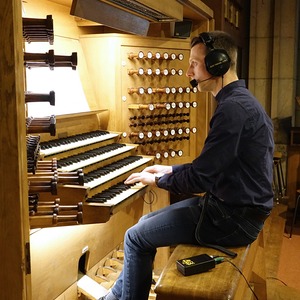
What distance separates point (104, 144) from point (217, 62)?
50.3 inches

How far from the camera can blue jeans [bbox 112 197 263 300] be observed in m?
2.30

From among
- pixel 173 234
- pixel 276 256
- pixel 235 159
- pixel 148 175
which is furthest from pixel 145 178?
pixel 276 256

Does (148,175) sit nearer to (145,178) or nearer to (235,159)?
(145,178)

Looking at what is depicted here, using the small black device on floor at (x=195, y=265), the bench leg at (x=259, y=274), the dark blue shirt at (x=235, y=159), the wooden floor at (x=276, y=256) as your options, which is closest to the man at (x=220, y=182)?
the dark blue shirt at (x=235, y=159)

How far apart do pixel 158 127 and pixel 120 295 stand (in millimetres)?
2050

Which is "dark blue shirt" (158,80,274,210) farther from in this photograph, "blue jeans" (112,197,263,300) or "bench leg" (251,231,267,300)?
"bench leg" (251,231,267,300)

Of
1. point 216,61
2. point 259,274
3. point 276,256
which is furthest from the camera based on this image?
point 276,256

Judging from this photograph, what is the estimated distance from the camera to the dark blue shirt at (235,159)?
2.15 m

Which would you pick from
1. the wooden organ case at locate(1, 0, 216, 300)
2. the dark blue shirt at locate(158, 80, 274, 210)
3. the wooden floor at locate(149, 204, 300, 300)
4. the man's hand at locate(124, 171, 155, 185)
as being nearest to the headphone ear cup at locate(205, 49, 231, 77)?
the dark blue shirt at locate(158, 80, 274, 210)

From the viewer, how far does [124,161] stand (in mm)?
3293

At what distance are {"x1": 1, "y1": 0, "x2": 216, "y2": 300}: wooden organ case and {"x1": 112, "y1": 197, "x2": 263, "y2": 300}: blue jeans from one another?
0.23m

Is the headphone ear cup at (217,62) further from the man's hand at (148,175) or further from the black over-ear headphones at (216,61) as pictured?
the man's hand at (148,175)

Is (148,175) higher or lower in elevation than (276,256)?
higher

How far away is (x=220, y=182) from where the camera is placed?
2291 mm
